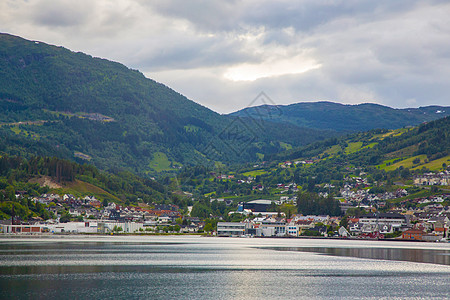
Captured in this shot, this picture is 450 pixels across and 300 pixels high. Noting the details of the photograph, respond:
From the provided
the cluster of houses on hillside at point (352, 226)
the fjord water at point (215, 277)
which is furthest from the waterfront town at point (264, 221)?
the fjord water at point (215, 277)

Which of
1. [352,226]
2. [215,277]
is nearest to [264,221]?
[352,226]

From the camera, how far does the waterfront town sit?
14801cm

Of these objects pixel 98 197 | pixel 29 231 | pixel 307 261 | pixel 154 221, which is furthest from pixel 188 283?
pixel 98 197

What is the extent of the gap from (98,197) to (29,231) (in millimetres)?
49603

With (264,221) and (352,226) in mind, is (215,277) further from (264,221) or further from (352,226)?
(264,221)

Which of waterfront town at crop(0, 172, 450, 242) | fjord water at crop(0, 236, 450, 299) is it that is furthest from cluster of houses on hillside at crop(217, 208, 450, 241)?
fjord water at crop(0, 236, 450, 299)

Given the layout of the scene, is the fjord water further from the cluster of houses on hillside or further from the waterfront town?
the waterfront town

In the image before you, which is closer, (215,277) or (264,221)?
(215,277)

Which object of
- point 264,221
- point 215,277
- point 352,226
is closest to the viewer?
point 215,277

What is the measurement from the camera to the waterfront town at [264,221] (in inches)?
5827

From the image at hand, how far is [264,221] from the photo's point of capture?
178375mm

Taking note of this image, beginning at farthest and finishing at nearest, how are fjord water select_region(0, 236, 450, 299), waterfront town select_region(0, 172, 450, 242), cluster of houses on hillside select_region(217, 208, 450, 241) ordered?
waterfront town select_region(0, 172, 450, 242), cluster of houses on hillside select_region(217, 208, 450, 241), fjord water select_region(0, 236, 450, 299)

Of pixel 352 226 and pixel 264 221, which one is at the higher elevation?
pixel 264 221

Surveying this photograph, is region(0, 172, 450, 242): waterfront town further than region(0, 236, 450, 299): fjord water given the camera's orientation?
Yes
